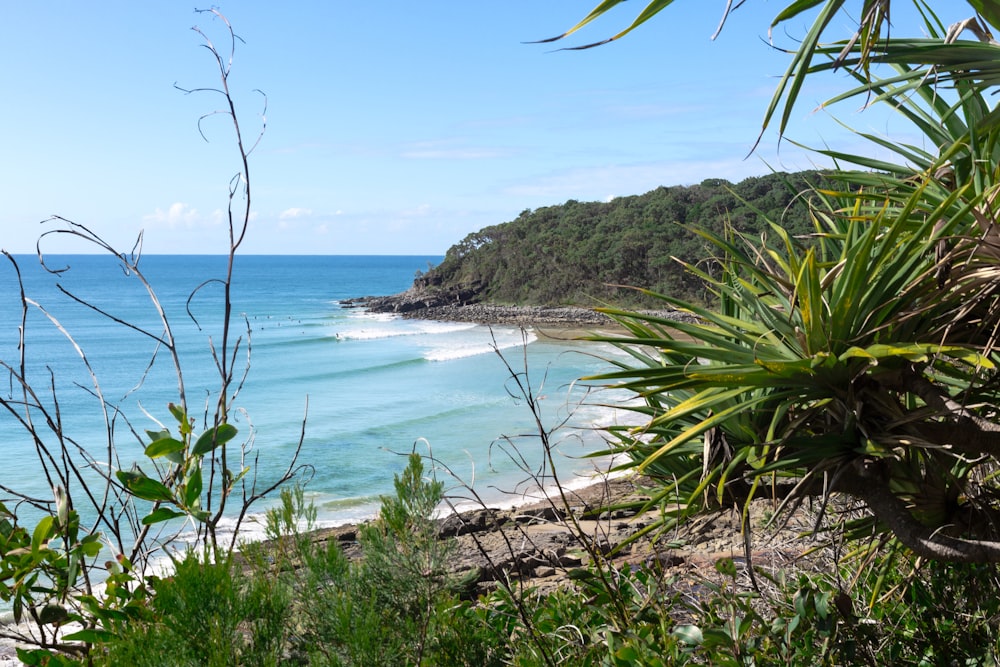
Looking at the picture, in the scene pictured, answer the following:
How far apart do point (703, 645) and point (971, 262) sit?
1.11 meters

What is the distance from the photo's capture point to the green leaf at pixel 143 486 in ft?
5.65

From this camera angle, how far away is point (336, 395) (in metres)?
26.0

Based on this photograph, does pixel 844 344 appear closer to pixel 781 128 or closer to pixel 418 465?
pixel 781 128

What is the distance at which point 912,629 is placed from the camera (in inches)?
103

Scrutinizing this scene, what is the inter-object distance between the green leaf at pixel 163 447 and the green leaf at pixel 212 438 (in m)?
0.04

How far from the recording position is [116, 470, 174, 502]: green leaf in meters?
1.72

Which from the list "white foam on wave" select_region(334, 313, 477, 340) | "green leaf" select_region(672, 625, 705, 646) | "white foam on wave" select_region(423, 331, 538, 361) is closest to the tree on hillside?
"green leaf" select_region(672, 625, 705, 646)

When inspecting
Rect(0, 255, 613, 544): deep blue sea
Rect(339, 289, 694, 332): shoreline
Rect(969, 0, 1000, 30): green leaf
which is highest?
Rect(969, 0, 1000, 30): green leaf

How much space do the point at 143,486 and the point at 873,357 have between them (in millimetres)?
1586

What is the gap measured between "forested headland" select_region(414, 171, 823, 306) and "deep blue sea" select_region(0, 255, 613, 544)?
599 cm

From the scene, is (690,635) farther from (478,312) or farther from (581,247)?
(581,247)

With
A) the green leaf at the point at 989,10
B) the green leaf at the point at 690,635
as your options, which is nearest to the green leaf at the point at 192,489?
the green leaf at the point at 690,635

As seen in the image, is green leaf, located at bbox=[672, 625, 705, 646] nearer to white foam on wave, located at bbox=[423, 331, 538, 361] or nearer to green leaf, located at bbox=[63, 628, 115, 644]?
green leaf, located at bbox=[63, 628, 115, 644]

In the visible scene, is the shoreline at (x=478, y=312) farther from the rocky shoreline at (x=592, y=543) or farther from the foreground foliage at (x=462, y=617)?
the foreground foliage at (x=462, y=617)
